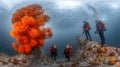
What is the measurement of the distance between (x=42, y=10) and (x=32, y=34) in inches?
304

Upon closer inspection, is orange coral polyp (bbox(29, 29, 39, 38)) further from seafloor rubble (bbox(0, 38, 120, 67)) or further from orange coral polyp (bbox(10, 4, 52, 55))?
seafloor rubble (bbox(0, 38, 120, 67))

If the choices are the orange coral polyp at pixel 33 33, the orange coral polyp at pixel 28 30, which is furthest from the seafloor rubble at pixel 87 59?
the orange coral polyp at pixel 33 33

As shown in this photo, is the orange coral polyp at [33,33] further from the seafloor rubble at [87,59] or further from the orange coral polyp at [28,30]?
the seafloor rubble at [87,59]

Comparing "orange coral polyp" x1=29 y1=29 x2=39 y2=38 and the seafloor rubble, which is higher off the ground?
"orange coral polyp" x1=29 y1=29 x2=39 y2=38

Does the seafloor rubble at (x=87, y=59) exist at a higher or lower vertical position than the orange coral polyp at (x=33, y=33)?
lower

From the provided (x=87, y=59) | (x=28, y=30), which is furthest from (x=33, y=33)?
(x=87, y=59)

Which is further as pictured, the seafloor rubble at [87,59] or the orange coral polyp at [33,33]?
the orange coral polyp at [33,33]

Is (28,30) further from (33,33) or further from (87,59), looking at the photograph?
(87,59)

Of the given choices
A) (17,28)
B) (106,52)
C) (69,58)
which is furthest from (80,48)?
(17,28)

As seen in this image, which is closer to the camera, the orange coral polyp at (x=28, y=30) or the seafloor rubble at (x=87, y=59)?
the seafloor rubble at (x=87, y=59)

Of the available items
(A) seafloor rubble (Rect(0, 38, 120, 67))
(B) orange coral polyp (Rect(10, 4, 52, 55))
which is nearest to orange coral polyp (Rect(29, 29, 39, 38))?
(B) orange coral polyp (Rect(10, 4, 52, 55))

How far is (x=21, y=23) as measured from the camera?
5944 centimetres

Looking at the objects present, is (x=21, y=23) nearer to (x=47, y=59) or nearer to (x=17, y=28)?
(x=17, y=28)

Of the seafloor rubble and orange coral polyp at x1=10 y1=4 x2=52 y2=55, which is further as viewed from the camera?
orange coral polyp at x1=10 y1=4 x2=52 y2=55
